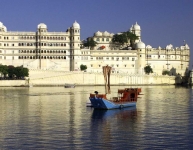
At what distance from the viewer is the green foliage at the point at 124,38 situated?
338 feet

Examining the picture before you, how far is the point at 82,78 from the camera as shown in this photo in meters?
87.2

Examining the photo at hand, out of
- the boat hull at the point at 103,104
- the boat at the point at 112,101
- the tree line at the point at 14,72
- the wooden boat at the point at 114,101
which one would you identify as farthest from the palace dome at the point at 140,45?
the boat hull at the point at 103,104

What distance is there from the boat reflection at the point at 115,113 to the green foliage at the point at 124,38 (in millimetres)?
63239

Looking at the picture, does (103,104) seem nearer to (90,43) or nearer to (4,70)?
(4,70)

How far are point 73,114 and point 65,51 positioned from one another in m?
57.9

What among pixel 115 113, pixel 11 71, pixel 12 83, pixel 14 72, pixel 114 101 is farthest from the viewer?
pixel 11 71

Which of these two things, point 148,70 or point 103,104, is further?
point 148,70

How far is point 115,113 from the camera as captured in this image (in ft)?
122

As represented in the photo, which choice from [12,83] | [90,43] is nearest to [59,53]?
[90,43]

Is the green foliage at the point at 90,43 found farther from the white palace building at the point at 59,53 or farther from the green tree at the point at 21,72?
the green tree at the point at 21,72

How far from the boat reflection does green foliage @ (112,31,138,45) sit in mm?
63239

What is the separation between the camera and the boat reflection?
34969 millimetres

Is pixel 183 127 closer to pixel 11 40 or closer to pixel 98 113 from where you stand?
pixel 98 113

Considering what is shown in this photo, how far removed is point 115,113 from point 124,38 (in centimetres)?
6662
